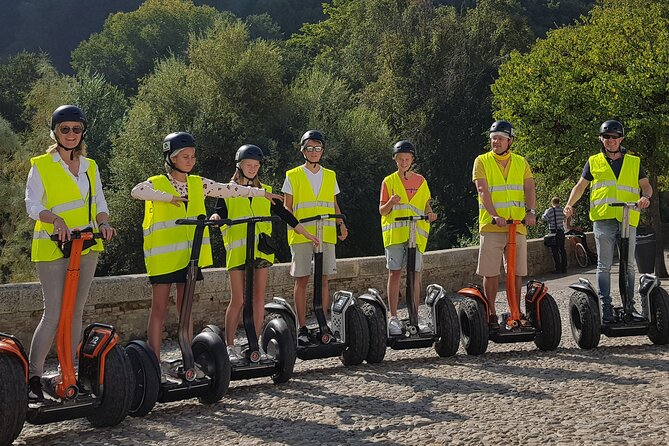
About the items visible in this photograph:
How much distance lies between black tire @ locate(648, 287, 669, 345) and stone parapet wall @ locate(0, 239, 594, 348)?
4390 millimetres

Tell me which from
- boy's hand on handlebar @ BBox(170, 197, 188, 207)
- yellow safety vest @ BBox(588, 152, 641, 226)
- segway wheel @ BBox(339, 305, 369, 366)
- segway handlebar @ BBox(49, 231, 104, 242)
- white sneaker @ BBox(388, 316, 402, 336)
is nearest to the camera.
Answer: segway handlebar @ BBox(49, 231, 104, 242)

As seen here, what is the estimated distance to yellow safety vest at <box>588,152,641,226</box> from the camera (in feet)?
27.0

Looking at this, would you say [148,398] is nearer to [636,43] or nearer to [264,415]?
[264,415]

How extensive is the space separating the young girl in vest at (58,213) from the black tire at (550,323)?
3930 mm

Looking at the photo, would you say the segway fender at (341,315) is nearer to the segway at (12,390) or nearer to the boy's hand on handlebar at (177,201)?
the boy's hand on handlebar at (177,201)

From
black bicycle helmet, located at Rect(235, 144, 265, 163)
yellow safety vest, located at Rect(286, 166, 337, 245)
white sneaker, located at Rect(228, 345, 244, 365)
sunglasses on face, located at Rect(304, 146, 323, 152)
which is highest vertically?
sunglasses on face, located at Rect(304, 146, 323, 152)

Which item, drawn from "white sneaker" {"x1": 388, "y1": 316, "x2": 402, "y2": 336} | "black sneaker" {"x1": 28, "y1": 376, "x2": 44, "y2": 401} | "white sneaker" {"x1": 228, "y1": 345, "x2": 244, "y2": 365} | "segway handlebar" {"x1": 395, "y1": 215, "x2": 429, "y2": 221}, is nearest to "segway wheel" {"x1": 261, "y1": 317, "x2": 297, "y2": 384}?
"white sneaker" {"x1": 228, "y1": 345, "x2": 244, "y2": 365}

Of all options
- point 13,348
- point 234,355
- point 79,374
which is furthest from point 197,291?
point 13,348

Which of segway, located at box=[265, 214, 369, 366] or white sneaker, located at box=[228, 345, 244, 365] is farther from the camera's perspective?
segway, located at box=[265, 214, 369, 366]

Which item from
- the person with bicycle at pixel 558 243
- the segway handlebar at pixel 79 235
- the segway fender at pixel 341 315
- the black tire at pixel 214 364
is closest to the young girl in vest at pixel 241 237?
the black tire at pixel 214 364

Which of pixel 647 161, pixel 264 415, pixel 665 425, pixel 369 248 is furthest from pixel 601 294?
pixel 369 248

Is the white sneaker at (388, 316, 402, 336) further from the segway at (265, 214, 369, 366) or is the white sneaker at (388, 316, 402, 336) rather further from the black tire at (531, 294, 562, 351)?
the black tire at (531, 294, 562, 351)

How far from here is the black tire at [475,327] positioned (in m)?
7.88

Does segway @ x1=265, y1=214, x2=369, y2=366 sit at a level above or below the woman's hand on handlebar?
below
